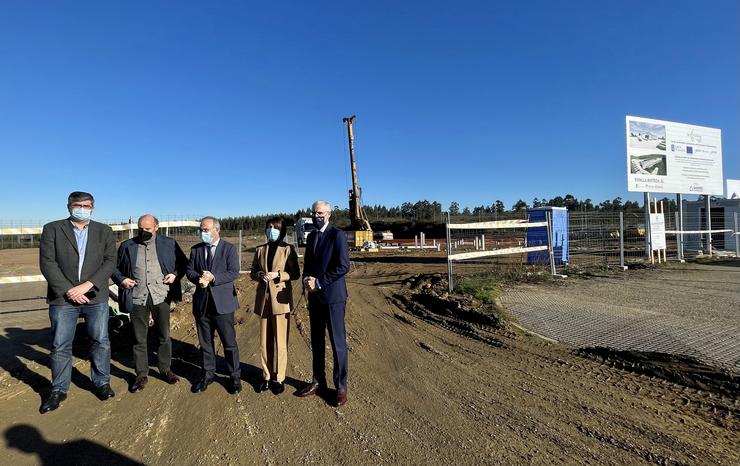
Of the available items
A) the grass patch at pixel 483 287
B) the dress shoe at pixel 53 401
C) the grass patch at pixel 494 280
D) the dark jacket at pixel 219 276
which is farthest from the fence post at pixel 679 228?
the dress shoe at pixel 53 401

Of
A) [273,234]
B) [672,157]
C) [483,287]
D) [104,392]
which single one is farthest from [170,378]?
[672,157]

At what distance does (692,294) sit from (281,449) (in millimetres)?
9360

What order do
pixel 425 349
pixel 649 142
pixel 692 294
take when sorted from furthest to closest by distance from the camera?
1. pixel 649 142
2. pixel 692 294
3. pixel 425 349

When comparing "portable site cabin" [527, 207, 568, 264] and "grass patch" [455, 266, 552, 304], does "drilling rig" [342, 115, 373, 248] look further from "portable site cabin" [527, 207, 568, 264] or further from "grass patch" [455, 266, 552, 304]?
"grass patch" [455, 266, 552, 304]

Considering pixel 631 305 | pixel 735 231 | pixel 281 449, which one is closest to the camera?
pixel 281 449

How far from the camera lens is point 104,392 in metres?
4.40

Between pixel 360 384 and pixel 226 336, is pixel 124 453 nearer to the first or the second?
pixel 226 336

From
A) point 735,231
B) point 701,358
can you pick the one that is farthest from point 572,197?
point 701,358

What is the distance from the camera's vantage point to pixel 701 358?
194 inches

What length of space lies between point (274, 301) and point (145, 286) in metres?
1.49

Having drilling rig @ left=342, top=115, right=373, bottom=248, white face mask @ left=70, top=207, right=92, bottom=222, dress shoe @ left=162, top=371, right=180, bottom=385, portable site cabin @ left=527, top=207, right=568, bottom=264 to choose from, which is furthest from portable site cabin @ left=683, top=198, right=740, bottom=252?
white face mask @ left=70, top=207, right=92, bottom=222

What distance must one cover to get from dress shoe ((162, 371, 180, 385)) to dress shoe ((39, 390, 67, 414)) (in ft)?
3.06

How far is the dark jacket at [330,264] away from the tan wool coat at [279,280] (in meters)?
0.35

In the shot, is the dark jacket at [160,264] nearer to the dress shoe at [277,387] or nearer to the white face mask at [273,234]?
the white face mask at [273,234]
